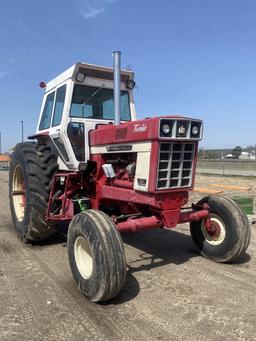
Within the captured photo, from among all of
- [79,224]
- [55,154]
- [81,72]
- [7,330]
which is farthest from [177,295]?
[81,72]

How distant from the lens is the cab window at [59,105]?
21.4 ft

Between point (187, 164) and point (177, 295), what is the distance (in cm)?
162

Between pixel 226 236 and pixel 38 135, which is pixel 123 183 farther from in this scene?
pixel 38 135

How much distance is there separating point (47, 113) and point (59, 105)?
0.70m

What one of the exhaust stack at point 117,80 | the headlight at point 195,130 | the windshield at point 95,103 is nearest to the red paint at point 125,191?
the headlight at point 195,130

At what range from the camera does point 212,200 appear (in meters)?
6.02

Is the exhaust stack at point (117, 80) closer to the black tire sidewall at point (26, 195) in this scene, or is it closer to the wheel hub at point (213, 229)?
the black tire sidewall at point (26, 195)

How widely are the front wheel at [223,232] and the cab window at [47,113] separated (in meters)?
3.02

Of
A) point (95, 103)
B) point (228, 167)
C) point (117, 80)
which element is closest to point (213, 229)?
point (117, 80)

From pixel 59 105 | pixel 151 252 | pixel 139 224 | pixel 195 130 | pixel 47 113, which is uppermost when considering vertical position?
pixel 59 105

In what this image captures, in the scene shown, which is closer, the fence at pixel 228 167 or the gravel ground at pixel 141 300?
the gravel ground at pixel 141 300

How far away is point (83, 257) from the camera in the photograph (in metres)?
4.95

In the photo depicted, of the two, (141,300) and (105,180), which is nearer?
(141,300)

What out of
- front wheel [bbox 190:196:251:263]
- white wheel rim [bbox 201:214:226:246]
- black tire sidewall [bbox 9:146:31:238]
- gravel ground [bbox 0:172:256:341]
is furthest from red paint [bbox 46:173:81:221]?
white wheel rim [bbox 201:214:226:246]
